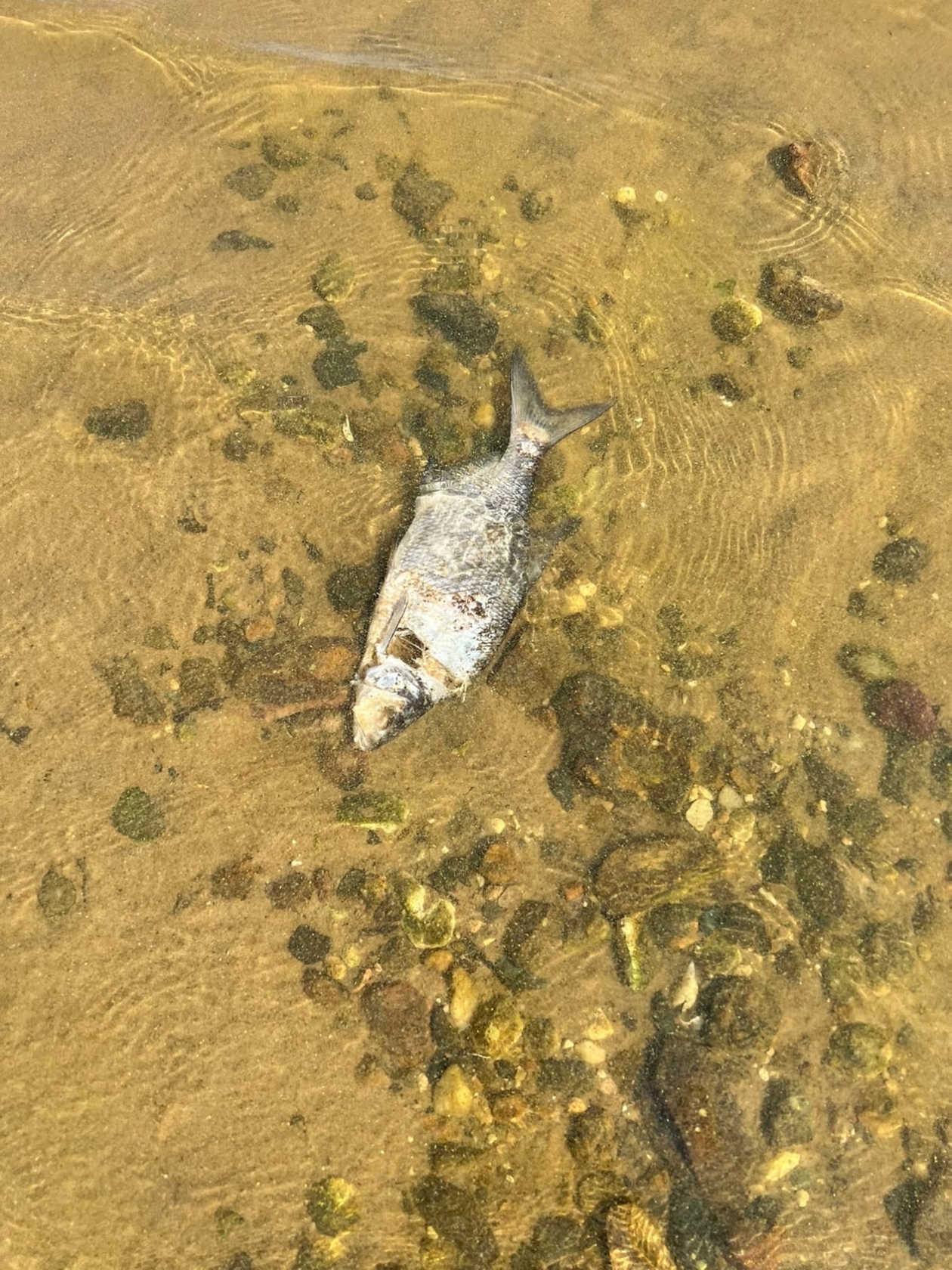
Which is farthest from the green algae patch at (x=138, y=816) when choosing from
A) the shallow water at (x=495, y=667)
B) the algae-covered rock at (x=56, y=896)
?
the algae-covered rock at (x=56, y=896)

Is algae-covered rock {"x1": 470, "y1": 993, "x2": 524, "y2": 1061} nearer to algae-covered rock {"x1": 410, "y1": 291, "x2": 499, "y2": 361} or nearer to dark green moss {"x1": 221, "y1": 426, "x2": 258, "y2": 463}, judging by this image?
dark green moss {"x1": 221, "y1": 426, "x2": 258, "y2": 463}

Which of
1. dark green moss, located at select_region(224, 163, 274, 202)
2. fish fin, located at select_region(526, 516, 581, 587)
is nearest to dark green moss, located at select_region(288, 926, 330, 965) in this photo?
fish fin, located at select_region(526, 516, 581, 587)

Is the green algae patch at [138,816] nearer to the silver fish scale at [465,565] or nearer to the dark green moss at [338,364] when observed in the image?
the silver fish scale at [465,565]

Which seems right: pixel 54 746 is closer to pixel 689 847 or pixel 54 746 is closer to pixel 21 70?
pixel 689 847

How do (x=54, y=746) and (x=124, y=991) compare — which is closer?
(x=124, y=991)

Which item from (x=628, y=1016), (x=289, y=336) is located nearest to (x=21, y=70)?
(x=289, y=336)

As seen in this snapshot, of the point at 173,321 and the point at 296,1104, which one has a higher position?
the point at 173,321

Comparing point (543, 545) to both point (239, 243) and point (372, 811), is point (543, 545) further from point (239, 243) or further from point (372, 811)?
point (239, 243)
